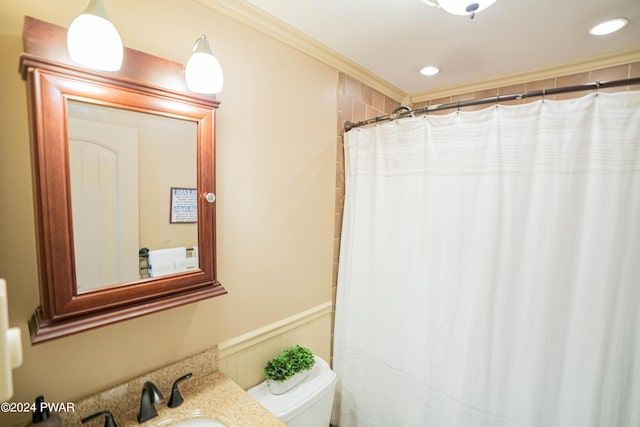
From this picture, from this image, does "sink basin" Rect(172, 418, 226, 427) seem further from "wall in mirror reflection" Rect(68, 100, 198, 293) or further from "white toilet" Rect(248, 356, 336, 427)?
"wall in mirror reflection" Rect(68, 100, 198, 293)

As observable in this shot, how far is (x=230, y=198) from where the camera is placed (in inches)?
48.5

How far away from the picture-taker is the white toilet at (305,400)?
1241 mm

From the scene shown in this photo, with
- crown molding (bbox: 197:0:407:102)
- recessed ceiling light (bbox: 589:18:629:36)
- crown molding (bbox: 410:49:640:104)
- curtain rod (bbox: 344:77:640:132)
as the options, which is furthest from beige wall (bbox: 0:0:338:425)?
recessed ceiling light (bbox: 589:18:629:36)

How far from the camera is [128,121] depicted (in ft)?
2.96

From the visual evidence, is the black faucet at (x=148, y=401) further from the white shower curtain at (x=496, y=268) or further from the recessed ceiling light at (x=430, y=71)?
the recessed ceiling light at (x=430, y=71)

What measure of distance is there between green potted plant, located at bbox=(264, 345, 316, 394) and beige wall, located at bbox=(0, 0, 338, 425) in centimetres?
19

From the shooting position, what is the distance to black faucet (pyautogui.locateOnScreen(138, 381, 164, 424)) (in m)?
0.92

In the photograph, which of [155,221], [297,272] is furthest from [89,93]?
[297,272]

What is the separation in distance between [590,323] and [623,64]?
1.58 metres

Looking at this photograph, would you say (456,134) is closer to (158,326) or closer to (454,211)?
(454,211)

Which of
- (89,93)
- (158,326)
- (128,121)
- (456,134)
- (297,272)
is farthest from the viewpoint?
(297,272)

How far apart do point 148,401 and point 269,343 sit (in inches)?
23.4

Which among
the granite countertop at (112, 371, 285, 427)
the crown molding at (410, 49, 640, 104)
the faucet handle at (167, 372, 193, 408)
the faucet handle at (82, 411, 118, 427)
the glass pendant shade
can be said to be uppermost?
the crown molding at (410, 49, 640, 104)

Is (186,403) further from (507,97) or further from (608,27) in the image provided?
(608,27)
